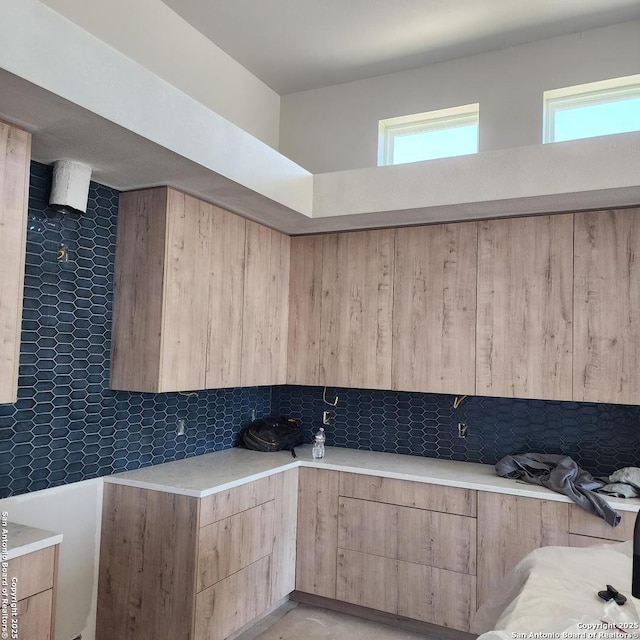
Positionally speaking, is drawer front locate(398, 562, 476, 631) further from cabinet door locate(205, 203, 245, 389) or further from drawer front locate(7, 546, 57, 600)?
drawer front locate(7, 546, 57, 600)

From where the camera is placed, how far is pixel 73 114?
2.01 meters

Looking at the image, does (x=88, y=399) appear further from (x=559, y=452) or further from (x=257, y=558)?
(x=559, y=452)

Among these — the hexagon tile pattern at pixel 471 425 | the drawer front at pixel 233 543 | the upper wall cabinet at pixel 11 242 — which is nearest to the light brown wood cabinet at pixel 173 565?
the drawer front at pixel 233 543

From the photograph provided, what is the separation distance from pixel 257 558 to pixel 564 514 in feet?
5.36

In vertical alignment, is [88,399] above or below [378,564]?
above

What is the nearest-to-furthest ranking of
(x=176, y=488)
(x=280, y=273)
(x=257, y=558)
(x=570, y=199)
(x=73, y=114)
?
(x=73, y=114) < (x=176, y=488) < (x=570, y=199) < (x=257, y=558) < (x=280, y=273)

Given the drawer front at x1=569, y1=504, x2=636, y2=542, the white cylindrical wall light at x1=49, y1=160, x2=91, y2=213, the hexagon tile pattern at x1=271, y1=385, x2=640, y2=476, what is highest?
the white cylindrical wall light at x1=49, y1=160, x2=91, y2=213

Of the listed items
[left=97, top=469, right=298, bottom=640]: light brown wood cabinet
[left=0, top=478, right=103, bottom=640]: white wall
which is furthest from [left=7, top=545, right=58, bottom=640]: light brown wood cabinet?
[left=97, top=469, right=298, bottom=640]: light brown wood cabinet

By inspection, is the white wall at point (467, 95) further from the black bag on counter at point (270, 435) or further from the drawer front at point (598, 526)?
the drawer front at point (598, 526)

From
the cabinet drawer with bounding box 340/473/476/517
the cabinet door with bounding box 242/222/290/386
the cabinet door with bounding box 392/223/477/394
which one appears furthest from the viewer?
the cabinet door with bounding box 242/222/290/386

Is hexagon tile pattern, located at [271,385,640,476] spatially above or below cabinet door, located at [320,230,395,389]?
below

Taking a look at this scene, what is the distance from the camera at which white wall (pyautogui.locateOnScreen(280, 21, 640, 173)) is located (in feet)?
10.4

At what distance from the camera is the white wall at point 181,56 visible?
8.91 ft

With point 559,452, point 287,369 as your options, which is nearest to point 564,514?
point 559,452
